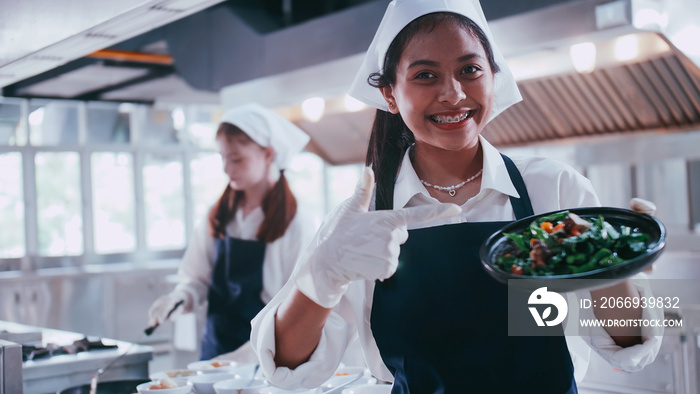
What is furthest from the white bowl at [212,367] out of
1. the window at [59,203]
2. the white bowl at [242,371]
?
the window at [59,203]

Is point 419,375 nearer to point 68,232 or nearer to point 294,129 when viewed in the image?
point 294,129

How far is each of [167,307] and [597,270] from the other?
2115 mm

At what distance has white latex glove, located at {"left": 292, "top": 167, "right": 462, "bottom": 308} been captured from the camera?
1.17m

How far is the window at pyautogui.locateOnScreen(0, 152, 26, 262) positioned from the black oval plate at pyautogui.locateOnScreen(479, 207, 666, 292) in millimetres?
7715

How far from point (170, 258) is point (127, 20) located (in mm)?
7712

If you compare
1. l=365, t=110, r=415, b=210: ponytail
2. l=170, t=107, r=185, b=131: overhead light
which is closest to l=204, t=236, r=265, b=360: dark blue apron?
l=365, t=110, r=415, b=210: ponytail

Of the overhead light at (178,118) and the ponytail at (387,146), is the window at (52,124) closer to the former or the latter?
the overhead light at (178,118)

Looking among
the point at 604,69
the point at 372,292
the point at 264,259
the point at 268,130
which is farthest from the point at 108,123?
the point at 372,292

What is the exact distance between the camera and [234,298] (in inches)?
A: 120

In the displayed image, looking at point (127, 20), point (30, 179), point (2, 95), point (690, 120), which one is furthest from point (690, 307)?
point (30, 179)

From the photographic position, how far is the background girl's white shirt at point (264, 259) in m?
3.05

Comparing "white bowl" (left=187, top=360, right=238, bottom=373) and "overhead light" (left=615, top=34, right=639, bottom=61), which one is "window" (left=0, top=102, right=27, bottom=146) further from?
"overhead light" (left=615, top=34, right=639, bottom=61)

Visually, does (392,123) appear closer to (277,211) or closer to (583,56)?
(277,211)

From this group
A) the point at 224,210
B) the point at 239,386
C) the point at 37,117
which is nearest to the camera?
the point at 239,386
